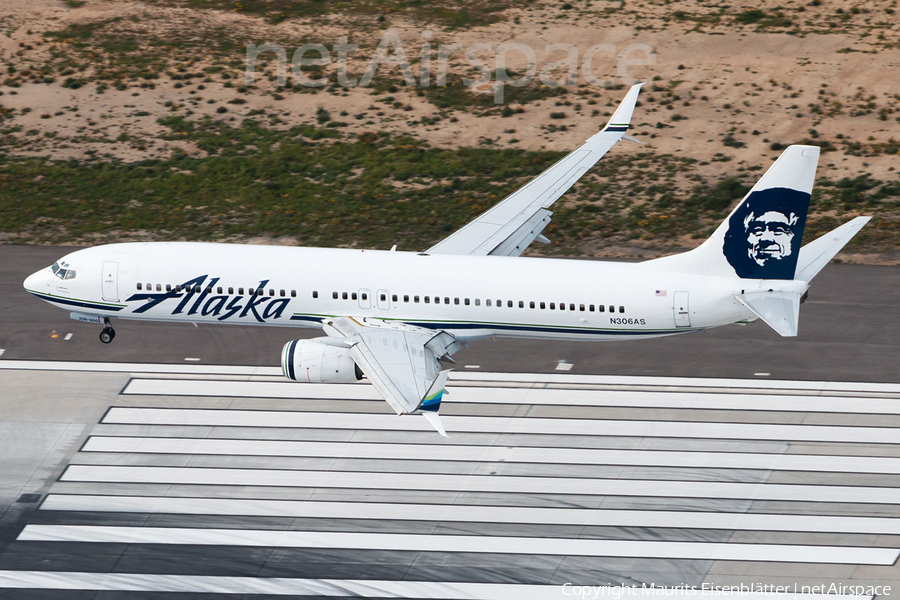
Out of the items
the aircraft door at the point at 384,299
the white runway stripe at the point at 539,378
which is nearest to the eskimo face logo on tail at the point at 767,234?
the white runway stripe at the point at 539,378

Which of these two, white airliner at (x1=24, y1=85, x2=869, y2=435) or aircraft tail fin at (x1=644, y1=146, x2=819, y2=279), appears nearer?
aircraft tail fin at (x1=644, y1=146, x2=819, y2=279)

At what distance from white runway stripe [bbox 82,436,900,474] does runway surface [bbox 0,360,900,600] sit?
A: 90mm

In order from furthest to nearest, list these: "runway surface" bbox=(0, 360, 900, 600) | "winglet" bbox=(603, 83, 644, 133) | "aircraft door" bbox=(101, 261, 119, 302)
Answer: "winglet" bbox=(603, 83, 644, 133), "aircraft door" bbox=(101, 261, 119, 302), "runway surface" bbox=(0, 360, 900, 600)

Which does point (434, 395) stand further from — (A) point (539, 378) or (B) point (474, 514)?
(A) point (539, 378)

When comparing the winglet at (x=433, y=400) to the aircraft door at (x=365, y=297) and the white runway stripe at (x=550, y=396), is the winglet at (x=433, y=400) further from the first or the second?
the aircraft door at (x=365, y=297)

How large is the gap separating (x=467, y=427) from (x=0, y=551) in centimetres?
1730

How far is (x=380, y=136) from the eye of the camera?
68375mm

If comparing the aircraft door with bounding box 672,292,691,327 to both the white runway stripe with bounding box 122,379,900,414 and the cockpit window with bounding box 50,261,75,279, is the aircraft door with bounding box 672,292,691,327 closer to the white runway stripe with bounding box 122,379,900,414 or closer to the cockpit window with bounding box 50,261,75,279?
the white runway stripe with bounding box 122,379,900,414

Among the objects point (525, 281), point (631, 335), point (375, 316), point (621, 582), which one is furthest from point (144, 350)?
point (621, 582)

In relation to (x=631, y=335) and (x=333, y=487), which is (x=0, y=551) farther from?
(x=631, y=335)

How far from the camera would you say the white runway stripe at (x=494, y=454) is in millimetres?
38281

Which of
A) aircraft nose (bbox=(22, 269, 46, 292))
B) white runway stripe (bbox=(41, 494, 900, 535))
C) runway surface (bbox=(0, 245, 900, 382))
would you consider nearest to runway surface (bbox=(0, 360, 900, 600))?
white runway stripe (bbox=(41, 494, 900, 535))

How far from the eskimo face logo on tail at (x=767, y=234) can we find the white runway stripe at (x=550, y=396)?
18.3 ft

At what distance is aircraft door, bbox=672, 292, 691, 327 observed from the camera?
135 feet
